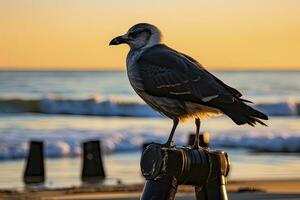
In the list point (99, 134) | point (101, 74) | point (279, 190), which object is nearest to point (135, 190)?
point (279, 190)

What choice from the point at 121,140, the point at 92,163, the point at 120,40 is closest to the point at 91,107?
the point at 121,140

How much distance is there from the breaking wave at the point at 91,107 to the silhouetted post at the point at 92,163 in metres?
24.3

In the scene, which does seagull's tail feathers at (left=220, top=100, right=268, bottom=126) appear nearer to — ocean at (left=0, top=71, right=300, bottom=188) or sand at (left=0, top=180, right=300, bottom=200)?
ocean at (left=0, top=71, right=300, bottom=188)

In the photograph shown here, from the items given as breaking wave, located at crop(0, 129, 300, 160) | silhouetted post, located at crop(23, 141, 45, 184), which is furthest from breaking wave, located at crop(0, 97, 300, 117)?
silhouetted post, located at crop(23, 141, 45, 184)

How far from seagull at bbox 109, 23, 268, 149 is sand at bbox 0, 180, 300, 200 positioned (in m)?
6.84

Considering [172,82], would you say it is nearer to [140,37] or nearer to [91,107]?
[140,37]

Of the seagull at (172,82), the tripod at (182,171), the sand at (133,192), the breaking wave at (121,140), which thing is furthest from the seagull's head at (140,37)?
the breaking wave at (121,140)

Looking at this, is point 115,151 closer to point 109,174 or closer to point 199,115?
point 109,174

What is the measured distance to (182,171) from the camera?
4410 mm

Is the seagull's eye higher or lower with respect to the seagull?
higher

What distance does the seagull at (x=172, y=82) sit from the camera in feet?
20.6

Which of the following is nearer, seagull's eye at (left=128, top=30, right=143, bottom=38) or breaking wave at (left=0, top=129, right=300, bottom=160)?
seagull's eye at (left=128, top=30, right=143, bottom=38)

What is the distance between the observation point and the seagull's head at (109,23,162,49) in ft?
21.8

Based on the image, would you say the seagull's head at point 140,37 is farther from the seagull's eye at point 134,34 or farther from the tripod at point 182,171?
the tripod at point 182,171
